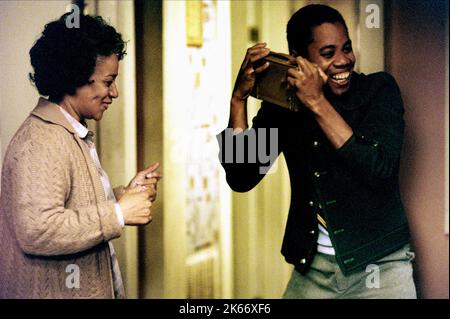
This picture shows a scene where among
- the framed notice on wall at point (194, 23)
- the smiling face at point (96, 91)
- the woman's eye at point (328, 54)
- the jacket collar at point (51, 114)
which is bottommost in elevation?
the jacket collar at point (51, 114)

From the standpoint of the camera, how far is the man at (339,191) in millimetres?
1442

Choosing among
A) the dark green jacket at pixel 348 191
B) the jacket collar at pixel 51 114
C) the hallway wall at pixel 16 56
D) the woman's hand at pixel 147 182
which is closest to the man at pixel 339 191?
the dark green jacket at pixel 348 191

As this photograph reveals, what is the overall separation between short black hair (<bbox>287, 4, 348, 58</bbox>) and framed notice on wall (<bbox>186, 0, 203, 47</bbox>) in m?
0.64

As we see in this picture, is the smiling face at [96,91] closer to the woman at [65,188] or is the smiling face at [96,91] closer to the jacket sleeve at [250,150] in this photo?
the woman at [65,188]

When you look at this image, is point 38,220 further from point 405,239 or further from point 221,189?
point 221,189

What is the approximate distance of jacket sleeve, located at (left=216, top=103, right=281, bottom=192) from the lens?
1535mm

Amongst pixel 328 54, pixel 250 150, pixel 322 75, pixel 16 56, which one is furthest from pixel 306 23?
pixel 16 56

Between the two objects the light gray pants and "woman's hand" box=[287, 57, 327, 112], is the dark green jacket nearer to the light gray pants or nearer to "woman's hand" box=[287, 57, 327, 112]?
the light gray pants

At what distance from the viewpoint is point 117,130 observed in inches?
71.3

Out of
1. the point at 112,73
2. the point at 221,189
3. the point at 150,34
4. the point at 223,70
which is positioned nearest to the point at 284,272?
the point at 221,189

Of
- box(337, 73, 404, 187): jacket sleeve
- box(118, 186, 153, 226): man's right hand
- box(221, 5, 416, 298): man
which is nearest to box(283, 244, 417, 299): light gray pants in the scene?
box(221, 5, 416, 298): man

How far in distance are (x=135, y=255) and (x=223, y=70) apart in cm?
75
